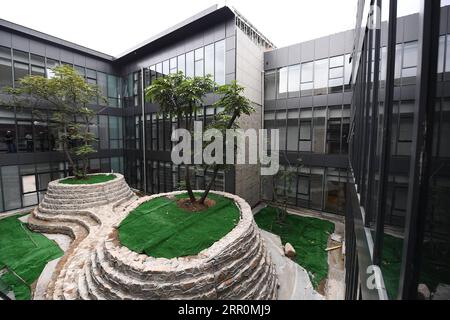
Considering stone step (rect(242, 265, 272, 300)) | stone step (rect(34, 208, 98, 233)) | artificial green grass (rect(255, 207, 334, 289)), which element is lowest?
artificial green grass (rect(255, 207, 334, 289))

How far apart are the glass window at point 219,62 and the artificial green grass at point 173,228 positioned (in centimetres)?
688

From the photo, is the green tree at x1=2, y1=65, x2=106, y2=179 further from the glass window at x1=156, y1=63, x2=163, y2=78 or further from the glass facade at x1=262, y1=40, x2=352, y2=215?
the glass facade at x1=262, y1=40, x2=352, y2=215

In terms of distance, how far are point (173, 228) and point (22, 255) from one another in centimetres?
630

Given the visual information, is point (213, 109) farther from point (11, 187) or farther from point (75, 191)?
point (11, 187)

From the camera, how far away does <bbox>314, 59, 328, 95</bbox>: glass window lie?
11078 millimetres

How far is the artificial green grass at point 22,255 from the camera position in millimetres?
6205

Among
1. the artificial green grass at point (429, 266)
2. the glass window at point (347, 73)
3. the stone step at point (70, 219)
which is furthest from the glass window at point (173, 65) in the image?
the artificial green grass at point (429, 266)

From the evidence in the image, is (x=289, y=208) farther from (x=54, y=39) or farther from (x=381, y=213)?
(x=54, y=39)

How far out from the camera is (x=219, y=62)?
11.2 metres

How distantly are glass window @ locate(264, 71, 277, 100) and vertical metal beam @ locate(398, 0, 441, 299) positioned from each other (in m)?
12.4

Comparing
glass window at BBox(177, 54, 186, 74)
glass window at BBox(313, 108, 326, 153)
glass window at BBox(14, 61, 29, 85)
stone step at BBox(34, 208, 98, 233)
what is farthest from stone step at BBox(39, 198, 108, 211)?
glass window at BBox(313, 108, 326, 153)

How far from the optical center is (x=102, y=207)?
427 inches

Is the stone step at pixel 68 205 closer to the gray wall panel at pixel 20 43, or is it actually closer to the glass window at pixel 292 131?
the gray wall panel at pixel 20 43
